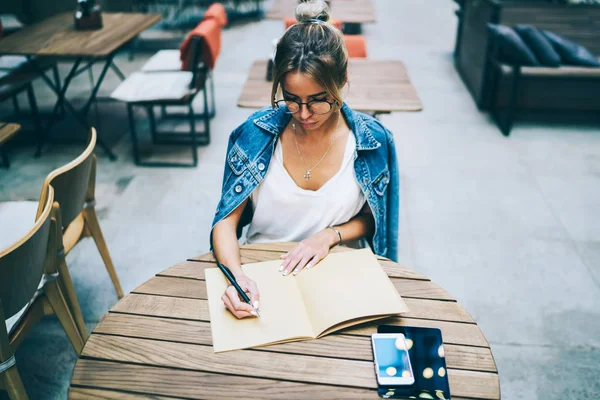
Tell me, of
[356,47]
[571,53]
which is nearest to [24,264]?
Result: [356,47]

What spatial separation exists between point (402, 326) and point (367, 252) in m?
0.27

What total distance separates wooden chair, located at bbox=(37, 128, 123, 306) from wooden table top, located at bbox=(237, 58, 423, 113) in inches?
37.0

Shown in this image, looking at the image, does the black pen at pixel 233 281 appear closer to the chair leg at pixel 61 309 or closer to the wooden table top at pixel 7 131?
the chair leg at pixel 61 309

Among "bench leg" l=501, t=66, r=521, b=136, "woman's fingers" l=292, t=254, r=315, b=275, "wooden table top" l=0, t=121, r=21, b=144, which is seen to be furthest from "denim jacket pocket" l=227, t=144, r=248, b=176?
"bench leg" l=501, t=66, r=521, b=136

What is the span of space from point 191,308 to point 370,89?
2.03m

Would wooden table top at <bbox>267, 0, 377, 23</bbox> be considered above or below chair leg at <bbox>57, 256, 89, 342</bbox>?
above

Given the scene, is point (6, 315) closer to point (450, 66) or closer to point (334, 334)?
point (334, 334)

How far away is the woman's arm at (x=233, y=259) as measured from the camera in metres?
1.24

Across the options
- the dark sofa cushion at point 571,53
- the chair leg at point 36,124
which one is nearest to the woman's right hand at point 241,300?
the chair leg at point 36,124

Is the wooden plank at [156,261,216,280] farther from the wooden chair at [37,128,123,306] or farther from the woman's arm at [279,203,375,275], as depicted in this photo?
the wooden chair at [37,128,123,306]

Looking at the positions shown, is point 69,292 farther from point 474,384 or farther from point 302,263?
point 474,384

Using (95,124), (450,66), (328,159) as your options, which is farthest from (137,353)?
(450,66)

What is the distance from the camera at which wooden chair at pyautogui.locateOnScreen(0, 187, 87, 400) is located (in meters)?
1.45

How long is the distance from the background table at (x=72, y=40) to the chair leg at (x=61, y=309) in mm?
1956
